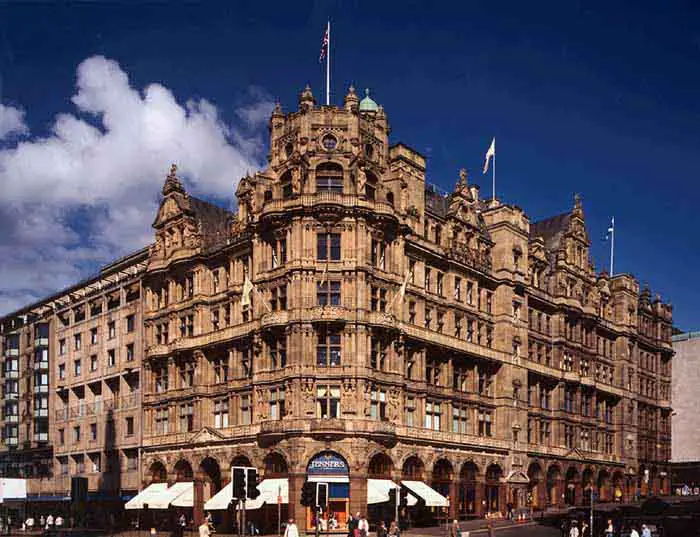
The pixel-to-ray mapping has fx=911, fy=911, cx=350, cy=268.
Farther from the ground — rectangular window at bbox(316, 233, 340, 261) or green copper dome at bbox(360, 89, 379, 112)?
green copper dome at bbox(360, 89, 379, 112)

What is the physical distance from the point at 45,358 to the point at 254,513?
47.1 metres

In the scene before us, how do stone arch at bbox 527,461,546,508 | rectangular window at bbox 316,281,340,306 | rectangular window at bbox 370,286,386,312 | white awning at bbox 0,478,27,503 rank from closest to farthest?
white awning at bbox 0,478,27,503 < rectangular window at bbox 316,281,340,306 < rectangular window at bbox 370,286,386,312 < stone arch at bbox 527,461,546,508

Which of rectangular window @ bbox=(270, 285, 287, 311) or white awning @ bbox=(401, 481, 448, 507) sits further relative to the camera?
rectangular window @ bbox=(270, 285, 287, 311)

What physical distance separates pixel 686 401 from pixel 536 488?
4769 centimetres

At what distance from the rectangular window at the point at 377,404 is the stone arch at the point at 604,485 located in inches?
1595

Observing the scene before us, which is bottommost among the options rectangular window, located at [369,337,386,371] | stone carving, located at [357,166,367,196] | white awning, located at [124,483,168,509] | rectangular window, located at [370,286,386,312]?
white awning, located at [124,483,168,509]

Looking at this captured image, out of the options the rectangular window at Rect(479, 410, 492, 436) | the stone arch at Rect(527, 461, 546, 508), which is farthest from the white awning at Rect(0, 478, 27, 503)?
the stone arch at Rect(527, 461, 546, 508)

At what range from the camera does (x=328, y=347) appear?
215 ft

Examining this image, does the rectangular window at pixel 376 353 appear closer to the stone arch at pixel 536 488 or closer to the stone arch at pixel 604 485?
the stone arch at pixel 536 488

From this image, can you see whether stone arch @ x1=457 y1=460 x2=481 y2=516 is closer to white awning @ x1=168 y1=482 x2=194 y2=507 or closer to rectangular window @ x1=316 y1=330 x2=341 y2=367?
rectangular window @ x1=316 y1=330 x2=341 y2=367

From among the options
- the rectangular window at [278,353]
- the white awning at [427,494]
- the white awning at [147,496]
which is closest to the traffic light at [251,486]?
the rectangular window at [278,353]

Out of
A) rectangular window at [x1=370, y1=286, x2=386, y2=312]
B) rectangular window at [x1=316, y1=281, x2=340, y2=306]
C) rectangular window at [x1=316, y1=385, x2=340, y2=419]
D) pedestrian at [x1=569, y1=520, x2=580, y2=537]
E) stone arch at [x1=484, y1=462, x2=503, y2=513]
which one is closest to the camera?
pedestrian at [x1=569, y1=520, x2=580, y2=537]

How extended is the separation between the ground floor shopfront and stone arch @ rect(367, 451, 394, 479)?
0.07 m

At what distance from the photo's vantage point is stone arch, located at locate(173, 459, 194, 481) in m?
77.7
